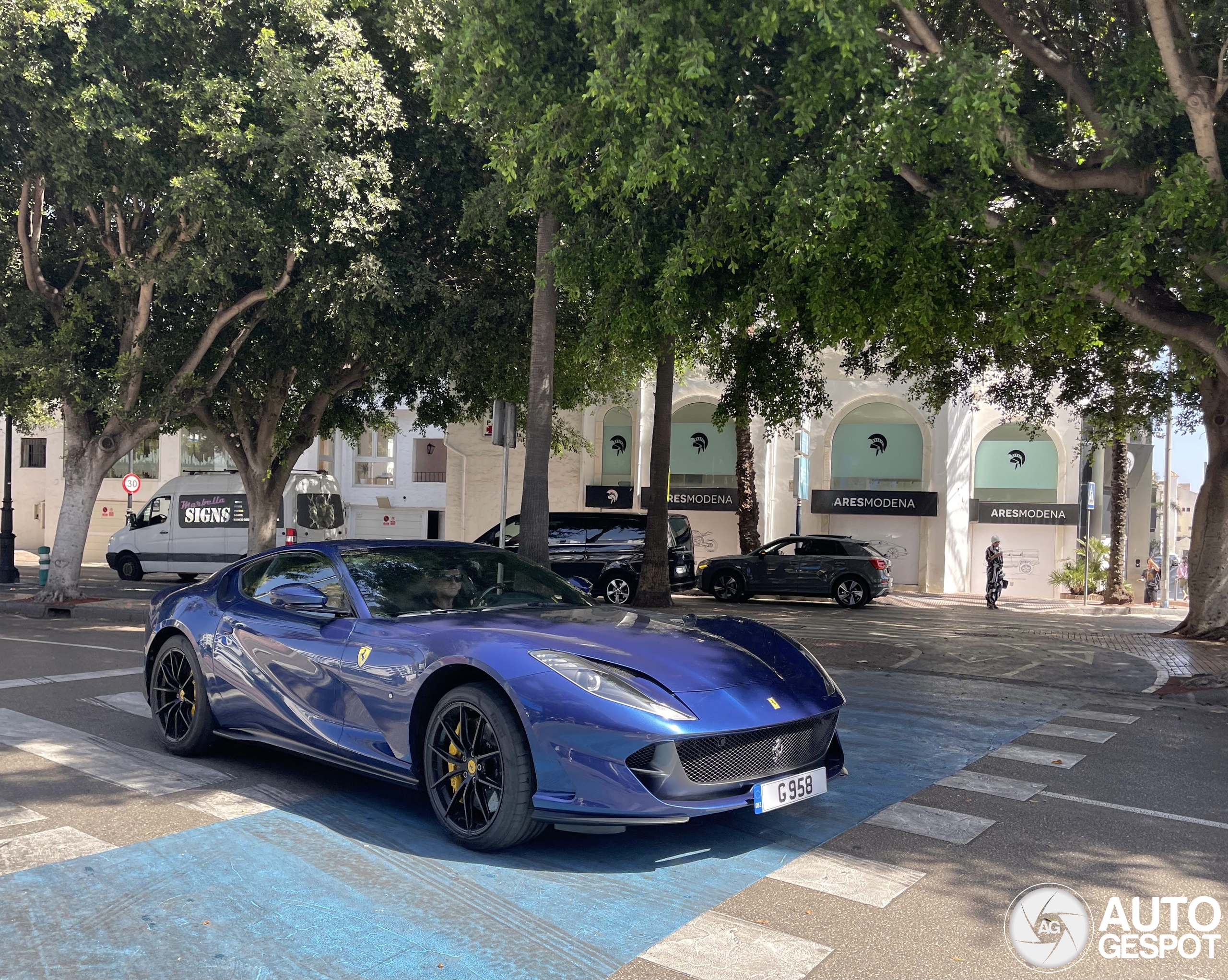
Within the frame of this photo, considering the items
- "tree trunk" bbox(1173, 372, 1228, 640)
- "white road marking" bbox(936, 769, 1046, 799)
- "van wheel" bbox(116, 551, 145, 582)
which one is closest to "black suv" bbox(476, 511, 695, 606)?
"tree trunk" bbox(1173, 372, 1228, 640)

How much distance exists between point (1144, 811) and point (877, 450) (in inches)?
1015

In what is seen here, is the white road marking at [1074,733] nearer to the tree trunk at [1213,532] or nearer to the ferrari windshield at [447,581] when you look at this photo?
the ferrari windshield at [447,581]

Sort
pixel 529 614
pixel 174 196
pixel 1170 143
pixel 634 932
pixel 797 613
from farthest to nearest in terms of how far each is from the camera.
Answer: pixel 797 613
pixel 174 196
pixel 1170 143
pixel 529 614
pixel 634 932

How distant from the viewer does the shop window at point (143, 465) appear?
40.3 m

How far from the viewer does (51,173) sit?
1541cm

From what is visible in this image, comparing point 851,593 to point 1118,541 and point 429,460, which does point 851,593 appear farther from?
point 429,460

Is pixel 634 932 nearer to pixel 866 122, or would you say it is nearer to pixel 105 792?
pixel 105 792

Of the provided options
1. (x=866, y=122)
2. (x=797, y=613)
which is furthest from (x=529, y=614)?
(x=797, y=613)

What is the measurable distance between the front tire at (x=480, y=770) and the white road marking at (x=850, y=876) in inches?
44.4

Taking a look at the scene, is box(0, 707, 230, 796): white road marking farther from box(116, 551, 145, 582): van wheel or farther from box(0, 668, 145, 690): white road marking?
box(116, 551, 145, 582): van wheel

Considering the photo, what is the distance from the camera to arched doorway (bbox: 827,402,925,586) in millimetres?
30484

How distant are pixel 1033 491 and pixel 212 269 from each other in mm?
23826

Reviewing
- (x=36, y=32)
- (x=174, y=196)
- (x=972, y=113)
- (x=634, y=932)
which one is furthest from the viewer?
(x=174, y=196)

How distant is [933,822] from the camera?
208 inches
